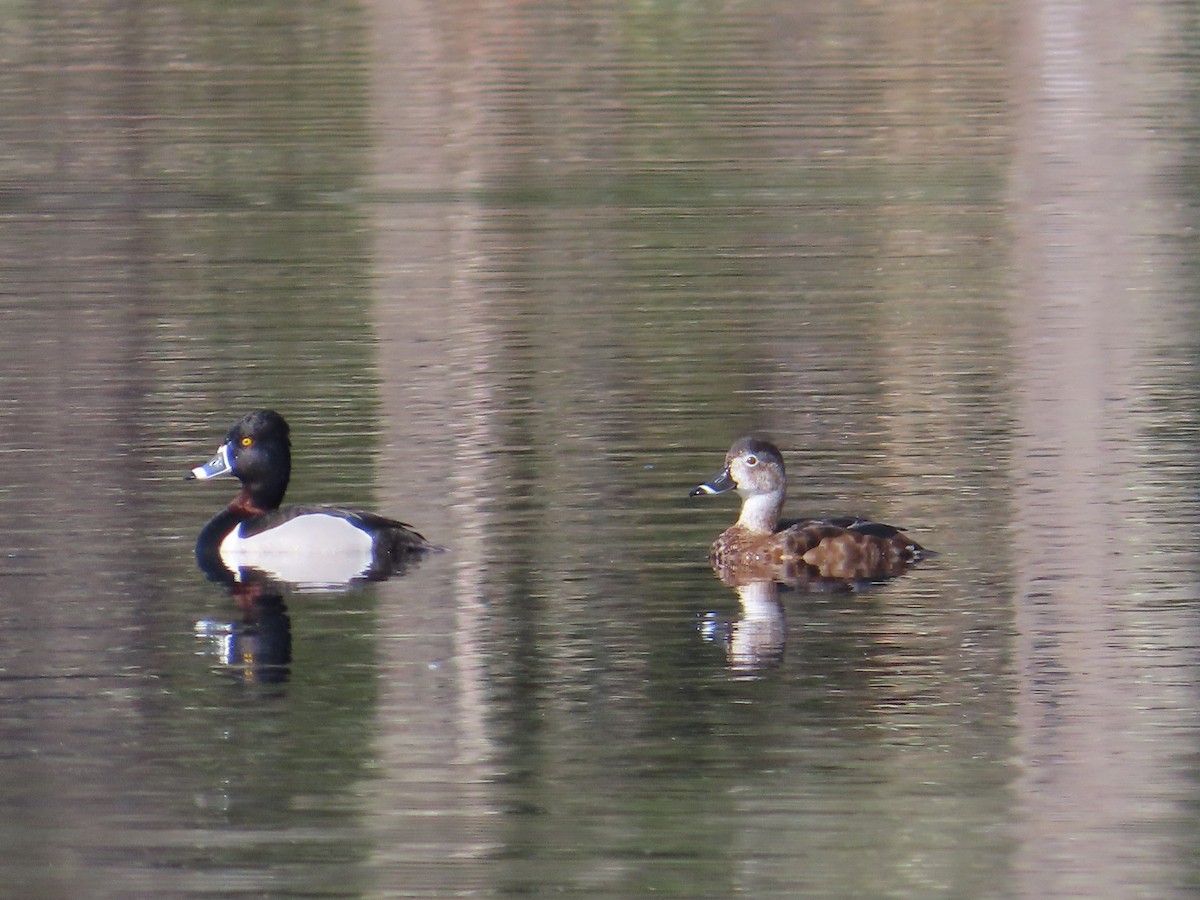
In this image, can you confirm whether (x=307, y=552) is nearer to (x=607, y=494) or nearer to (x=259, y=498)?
(x=259, y=498)

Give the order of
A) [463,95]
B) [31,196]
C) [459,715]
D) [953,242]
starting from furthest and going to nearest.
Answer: [463,95]
[31,196]
[953,242]
[459,715]

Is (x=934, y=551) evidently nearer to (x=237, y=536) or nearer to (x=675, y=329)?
(x=237, y=536)

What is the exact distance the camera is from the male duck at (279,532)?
12.1m

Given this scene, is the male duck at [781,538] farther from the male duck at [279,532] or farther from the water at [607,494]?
the male duck at [279,532]

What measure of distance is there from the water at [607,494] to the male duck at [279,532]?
23 cm

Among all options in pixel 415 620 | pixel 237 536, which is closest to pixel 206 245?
pixel 237 536

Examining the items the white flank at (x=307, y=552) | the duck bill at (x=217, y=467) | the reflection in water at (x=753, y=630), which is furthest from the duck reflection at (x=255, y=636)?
the reflection in water at (x=753, y=630)

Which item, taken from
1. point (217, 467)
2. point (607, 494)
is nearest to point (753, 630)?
point (607, 494)

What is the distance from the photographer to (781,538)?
475 inches

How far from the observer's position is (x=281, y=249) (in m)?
22.0

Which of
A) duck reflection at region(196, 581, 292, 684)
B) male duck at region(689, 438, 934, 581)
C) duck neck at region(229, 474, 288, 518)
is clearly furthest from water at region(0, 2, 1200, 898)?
duck neck at region(229, 474, 288, 518)

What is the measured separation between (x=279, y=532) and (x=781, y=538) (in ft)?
8.14

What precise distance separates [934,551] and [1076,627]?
141 cm

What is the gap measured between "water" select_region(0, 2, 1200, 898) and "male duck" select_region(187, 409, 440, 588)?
0.23m
